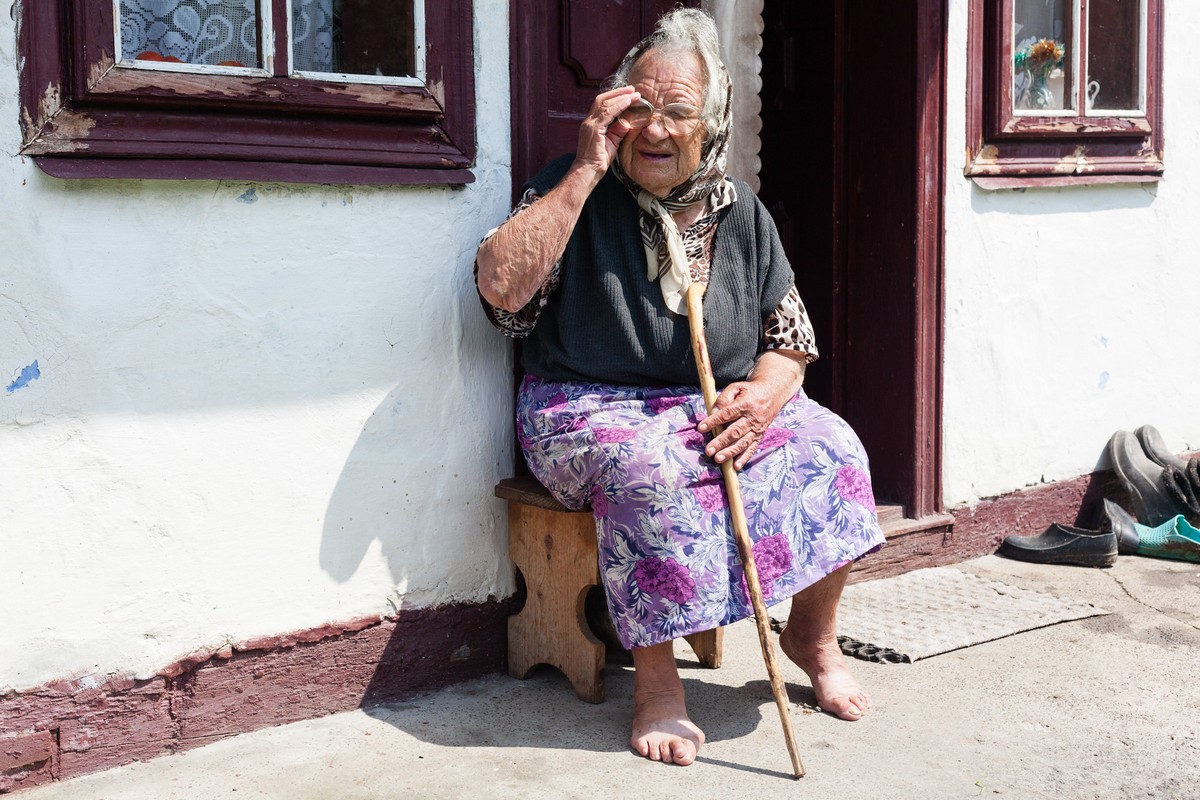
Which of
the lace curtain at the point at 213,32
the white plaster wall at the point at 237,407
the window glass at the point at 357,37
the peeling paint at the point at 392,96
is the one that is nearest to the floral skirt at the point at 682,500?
the white plaster wall at the point at 237,407

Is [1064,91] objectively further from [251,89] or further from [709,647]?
[251,89]

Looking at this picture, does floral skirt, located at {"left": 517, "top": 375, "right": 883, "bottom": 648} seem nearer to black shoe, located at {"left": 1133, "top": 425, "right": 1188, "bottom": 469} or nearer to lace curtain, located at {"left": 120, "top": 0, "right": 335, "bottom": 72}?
lace curtain, located at {"left": 120, "top": 0, "right": 335, "bottom": 72}

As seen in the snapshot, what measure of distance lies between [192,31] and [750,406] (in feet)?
4.99

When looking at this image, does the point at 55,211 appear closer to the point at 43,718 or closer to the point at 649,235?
the point at 43,718

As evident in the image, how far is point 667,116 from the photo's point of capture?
2.99 m

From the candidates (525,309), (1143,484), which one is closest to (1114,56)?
(1143,484)

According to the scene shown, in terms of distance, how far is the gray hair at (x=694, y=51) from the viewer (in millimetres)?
3047

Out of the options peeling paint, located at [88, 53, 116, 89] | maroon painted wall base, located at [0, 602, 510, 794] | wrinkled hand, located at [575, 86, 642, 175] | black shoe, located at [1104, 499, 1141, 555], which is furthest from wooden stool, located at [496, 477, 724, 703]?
black shoe, located at [1104, 499, 1141, 555]

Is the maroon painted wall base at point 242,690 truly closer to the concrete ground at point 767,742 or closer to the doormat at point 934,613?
the concrete ground at point 767,742

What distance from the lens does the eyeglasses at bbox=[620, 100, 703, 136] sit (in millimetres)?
2977

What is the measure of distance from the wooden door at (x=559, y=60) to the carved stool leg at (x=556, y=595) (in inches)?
35.0

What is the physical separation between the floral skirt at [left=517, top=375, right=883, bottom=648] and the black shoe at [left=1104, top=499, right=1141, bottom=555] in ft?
6.42

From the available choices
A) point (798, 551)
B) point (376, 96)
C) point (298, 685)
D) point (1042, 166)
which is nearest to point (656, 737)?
point (798, 551)

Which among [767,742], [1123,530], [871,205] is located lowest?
[767,742]
